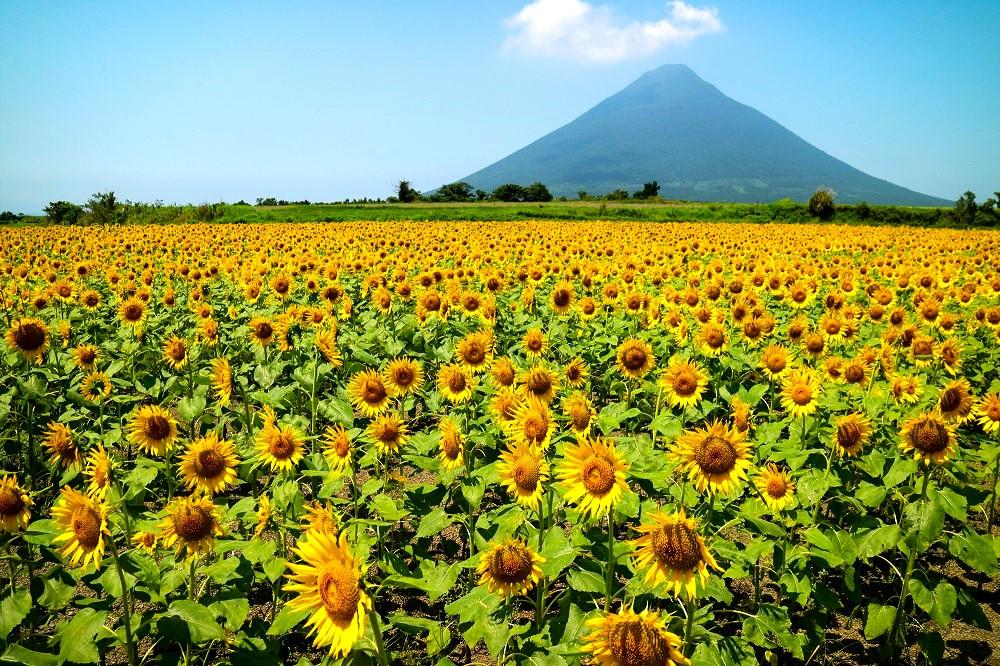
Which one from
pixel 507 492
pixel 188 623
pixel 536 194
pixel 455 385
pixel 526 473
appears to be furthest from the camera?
pixel 536 194

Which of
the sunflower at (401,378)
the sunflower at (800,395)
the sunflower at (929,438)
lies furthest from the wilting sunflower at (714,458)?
the sunflower at (401,378)

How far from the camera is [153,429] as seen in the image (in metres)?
3.84

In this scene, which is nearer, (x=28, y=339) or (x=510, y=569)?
(x=510, y=569)

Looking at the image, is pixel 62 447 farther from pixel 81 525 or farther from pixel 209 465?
pixel 81 525

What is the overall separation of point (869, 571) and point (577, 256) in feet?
34.7

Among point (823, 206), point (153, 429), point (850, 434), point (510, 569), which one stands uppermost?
point (823, 206)

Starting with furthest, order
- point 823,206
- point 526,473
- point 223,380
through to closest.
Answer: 1. point 823,206
2. point 223,380
3. point 526,473

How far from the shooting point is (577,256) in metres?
14.4

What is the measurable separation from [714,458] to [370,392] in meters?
2.73

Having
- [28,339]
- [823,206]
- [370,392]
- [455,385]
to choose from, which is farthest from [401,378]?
[823,206]

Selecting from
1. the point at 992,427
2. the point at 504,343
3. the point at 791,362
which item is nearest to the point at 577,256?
the point at 504,343

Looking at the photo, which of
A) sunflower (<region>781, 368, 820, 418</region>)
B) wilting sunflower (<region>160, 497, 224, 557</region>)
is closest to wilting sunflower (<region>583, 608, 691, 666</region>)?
wilting sunflower (<region>160, 497, 224, 557</region>)

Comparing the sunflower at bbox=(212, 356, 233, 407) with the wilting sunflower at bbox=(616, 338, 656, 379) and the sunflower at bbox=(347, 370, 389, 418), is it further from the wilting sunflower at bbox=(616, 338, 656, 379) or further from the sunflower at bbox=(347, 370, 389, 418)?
the wilting sunflower at bbox=(616, 338, 656, 379)

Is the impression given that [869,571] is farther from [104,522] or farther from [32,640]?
[32,640]
